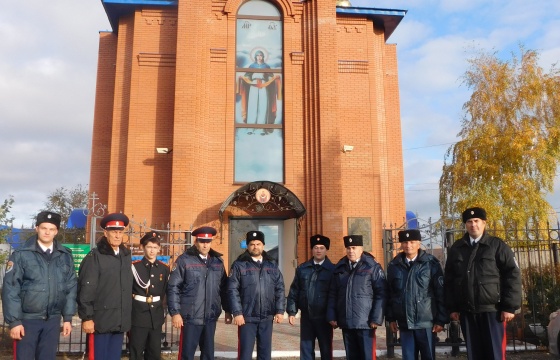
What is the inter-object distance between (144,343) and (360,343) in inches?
96.5

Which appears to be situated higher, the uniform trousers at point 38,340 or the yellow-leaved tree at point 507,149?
the yellow-leaved tree at point 507,149

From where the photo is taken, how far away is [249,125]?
13711 millimetres

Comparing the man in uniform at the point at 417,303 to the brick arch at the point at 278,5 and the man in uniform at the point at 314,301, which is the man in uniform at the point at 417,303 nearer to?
the man in uniform at the point at 314,301

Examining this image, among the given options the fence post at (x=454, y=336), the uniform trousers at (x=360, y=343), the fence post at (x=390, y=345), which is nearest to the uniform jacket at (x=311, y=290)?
the uniform trousers at (x=360, y=343)

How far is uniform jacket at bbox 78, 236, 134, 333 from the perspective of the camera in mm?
5023

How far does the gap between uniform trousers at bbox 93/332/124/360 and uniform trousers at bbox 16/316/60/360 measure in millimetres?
408

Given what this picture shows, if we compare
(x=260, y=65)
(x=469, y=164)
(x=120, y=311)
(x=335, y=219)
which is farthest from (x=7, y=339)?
(x=469, y=164)

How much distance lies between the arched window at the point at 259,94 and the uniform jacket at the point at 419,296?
8.17m

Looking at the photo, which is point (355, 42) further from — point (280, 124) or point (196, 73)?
point (196, 73)

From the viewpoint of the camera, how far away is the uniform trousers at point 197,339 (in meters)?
5.66

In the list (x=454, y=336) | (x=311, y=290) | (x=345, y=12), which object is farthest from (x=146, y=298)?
(x=345, y=12)

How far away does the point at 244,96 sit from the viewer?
1380cm

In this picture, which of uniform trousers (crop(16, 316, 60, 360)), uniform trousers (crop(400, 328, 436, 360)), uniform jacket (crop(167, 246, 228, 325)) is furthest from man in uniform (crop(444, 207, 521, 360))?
uniform trousers (crop(16, 316, 60, 360))

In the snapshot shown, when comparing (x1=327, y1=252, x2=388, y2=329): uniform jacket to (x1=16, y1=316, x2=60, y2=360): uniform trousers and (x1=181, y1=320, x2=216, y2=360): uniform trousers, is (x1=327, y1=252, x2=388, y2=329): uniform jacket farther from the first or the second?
(x1=16, y1=316, x2=60, y2=360): uniform trousers
